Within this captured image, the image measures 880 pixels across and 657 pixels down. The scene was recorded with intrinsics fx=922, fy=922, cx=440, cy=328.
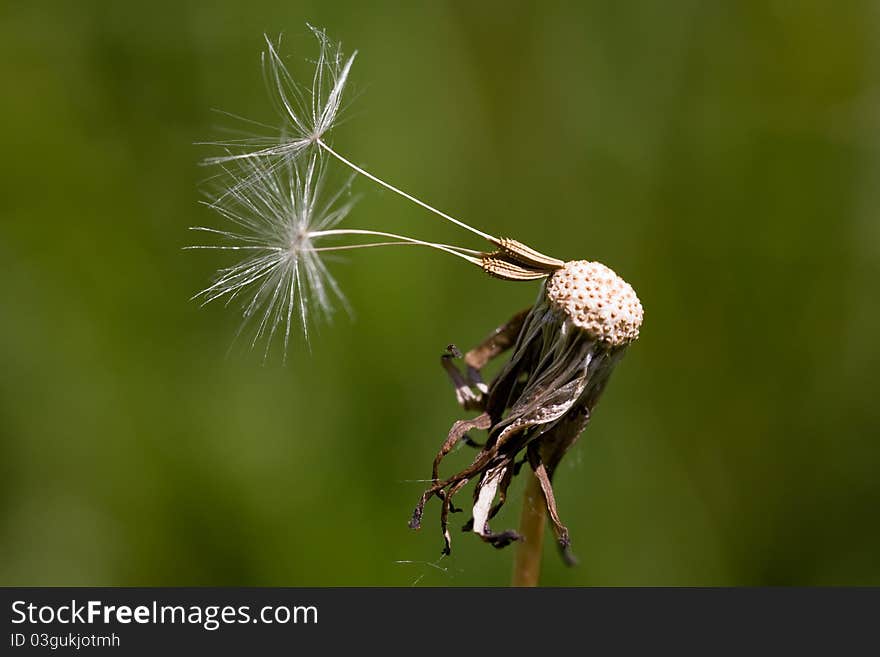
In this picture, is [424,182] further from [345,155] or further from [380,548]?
[380,548]

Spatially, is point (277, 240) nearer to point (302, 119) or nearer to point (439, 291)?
point (302, 119)

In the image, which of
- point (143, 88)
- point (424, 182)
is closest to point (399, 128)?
point (424, 182)

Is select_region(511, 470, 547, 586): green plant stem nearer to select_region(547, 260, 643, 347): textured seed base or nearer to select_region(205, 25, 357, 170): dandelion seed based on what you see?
select_region(547, 260, 643, 347): textured seed base

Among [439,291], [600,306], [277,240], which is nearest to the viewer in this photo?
[600,306]

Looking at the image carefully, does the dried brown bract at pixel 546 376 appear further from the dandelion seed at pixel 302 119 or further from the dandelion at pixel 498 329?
the dandelion seed at pixel 302 119

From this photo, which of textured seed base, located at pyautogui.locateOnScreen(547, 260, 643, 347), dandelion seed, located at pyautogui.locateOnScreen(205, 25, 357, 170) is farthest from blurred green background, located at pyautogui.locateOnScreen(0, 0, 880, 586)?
textured seed base, located at pyautogui.locateOnScreen(547, 260, 643, 347)

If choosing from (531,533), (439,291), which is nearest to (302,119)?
(531,533)

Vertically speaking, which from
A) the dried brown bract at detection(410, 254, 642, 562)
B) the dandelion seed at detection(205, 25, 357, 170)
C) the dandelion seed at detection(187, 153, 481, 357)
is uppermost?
the dandelion seed at detection(205, 25, 357, 170)
